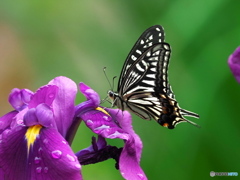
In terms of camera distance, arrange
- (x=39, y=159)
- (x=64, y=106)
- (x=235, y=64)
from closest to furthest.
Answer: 1. (x=235, y=64)
2. (x=39, y=159)
3. (x=64, y=106)

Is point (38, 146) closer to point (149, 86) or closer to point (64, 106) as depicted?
point (64, 106)

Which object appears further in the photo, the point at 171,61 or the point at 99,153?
the point at 171,61

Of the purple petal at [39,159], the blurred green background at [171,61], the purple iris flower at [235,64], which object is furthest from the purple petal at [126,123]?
the blurred green background at [171,61]

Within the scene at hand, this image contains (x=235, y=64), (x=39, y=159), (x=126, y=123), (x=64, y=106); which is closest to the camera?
(x=235, y=64)

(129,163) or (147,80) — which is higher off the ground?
(147,80)

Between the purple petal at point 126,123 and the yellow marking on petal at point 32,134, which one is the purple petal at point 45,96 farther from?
the purple petal at point 126,123

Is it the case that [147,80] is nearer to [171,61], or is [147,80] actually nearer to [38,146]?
[38,146]

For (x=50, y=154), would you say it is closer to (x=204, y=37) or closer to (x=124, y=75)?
(x=124, y=75)

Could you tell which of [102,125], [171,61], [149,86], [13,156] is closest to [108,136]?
[102,125]
